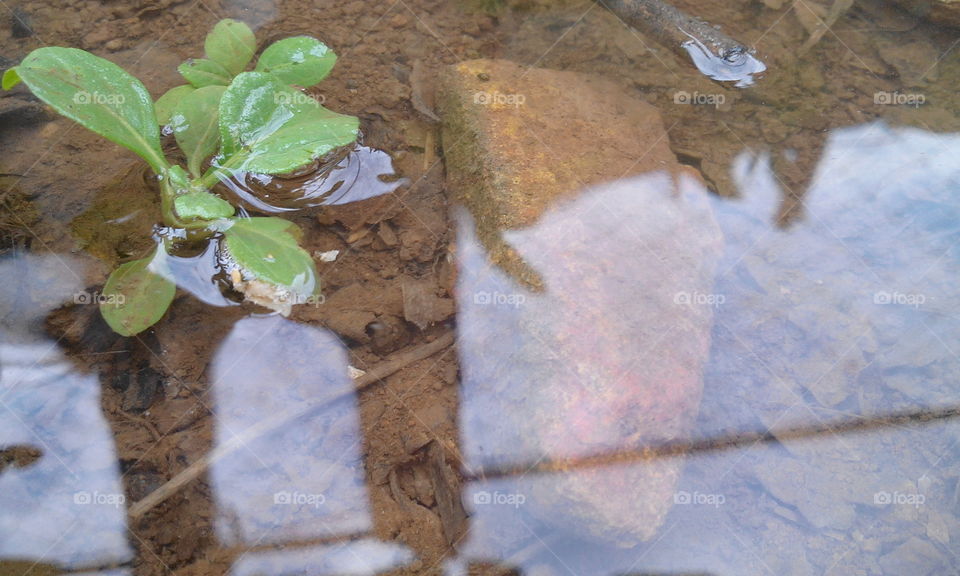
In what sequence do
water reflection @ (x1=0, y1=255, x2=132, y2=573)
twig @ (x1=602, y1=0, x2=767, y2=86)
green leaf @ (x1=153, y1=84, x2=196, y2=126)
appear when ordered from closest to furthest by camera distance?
water reflection @ (x1=0, y1=255, x2=132, y2=573)
green leaf @ (x1=153, y1=84, x2=196, y2=126)
twig @ (x1=602, y1=0, x2=767, y2=86)

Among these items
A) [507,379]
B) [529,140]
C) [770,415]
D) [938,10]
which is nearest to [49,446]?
[507,379]

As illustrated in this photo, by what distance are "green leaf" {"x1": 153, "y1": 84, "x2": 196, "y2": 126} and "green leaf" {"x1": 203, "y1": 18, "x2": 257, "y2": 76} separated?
0.15 metres

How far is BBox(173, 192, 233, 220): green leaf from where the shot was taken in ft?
6.01

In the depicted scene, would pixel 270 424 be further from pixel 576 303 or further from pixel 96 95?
pixel 96 95

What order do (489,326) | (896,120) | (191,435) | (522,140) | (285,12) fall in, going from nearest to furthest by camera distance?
1. (191,435)
2. (489,326)
3. (522,140)
4. (896,120)
5. (285,12)

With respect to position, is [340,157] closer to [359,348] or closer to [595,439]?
[359,348]

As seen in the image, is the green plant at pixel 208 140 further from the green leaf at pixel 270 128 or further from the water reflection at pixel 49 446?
the water reflection at pixel 49 446

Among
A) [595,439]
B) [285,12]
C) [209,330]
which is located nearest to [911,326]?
[595,439]

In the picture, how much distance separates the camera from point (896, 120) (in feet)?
8.64

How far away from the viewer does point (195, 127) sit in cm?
218

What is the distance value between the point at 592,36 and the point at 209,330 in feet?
6.77

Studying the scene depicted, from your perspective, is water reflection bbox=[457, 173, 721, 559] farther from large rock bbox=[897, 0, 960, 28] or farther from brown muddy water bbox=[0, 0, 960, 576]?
large rock bbox=[897, 0, 960, 28]

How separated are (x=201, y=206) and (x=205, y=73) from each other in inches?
29.8

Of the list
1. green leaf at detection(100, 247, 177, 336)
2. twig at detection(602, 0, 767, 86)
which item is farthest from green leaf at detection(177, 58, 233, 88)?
twig at detection(602, 0, 767, 86)
